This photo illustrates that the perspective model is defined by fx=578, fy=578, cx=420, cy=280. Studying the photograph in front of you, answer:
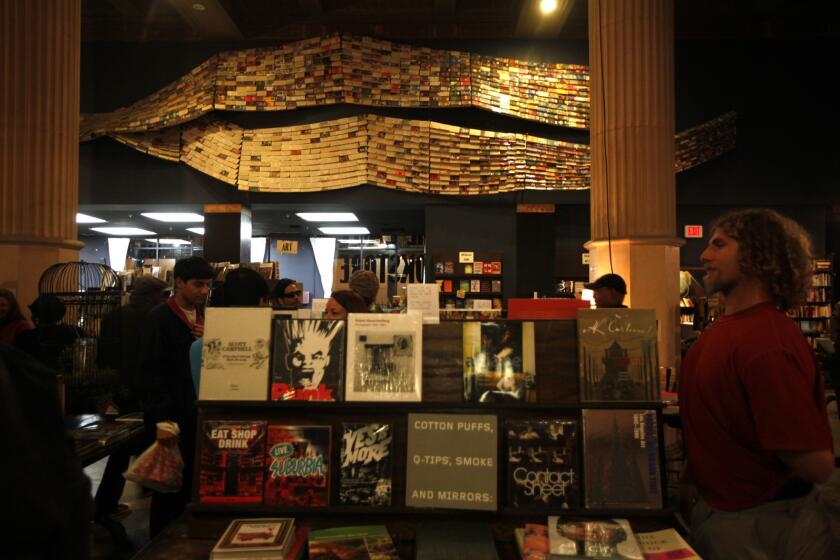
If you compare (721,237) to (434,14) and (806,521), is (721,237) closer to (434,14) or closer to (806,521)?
(806,521)

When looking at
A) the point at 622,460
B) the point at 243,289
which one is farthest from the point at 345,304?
the point at 622,460

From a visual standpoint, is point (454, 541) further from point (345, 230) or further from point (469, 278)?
point (345, 230)

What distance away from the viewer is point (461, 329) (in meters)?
1.96

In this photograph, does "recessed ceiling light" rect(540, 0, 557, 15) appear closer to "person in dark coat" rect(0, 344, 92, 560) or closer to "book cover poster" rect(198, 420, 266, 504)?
"book cover poster" rect(198, 420, 266, 504)

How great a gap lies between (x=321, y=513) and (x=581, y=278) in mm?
7487

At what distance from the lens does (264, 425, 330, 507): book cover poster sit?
1.86 m

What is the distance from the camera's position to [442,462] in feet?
5.99

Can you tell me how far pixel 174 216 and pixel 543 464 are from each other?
9437mm

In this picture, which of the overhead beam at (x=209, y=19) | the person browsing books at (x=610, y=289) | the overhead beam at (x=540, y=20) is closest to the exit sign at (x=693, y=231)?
the overhead beam at (x=540, y=20)

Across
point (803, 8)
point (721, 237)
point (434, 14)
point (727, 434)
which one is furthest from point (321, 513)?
point (803, 8)

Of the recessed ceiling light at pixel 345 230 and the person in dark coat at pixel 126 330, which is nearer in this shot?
the person in dark coat at pixel 126 330

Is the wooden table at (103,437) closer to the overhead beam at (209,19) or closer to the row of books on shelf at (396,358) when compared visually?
the row of books on shelf at (396,358)

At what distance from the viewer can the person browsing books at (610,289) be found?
14.3 ft

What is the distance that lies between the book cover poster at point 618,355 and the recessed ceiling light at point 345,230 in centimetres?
909
